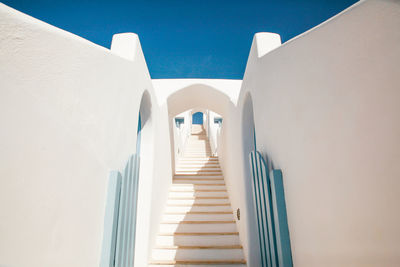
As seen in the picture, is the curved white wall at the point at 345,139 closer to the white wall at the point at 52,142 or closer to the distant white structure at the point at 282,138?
the distant white structure at the point at 282,138

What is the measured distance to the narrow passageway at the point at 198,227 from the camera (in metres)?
3.63

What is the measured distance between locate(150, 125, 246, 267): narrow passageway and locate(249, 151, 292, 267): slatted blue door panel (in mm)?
1545

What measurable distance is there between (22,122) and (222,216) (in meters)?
4.05

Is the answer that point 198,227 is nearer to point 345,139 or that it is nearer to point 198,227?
point 198,227

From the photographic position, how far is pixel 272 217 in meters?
2.04

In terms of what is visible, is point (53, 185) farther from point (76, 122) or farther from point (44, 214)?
point (76, 122)

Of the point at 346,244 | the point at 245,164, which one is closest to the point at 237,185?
the point at 245,164

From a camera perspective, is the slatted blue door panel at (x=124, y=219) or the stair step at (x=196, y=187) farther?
the stair step at (x=196, y=187)

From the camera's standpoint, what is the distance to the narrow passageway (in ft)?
11.9

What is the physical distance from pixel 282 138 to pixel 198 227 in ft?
9.55

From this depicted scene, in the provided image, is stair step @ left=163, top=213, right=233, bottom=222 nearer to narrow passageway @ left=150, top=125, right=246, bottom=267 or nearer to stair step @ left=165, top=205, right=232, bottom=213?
narrow passageway @ left=150, top=125, right=246, bottom=267

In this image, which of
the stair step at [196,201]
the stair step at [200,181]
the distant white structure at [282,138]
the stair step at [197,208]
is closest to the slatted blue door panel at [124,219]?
the distant white structure at [282,138]

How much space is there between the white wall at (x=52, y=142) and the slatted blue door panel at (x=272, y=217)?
1.48m

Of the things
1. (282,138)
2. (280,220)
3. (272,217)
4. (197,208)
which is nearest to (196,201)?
(197,208)
